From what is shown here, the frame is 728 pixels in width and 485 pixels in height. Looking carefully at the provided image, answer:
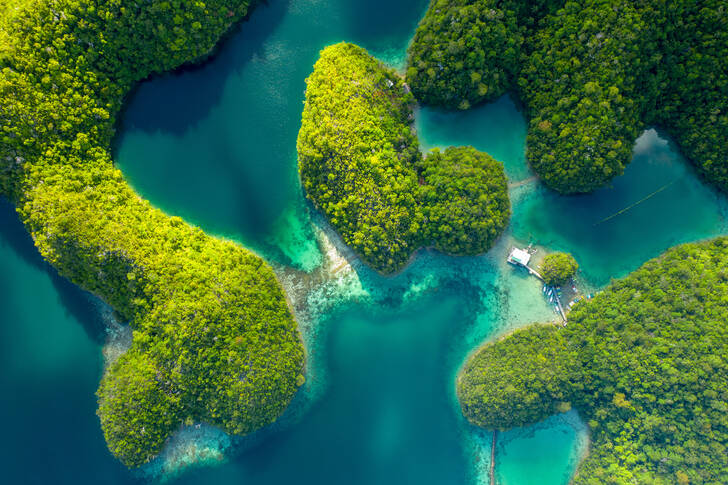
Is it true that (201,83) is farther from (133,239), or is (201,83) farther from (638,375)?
(638,375)

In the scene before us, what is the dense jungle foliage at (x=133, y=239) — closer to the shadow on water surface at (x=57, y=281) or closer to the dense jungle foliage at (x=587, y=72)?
the shadow on water surface at (x=57, y=281)

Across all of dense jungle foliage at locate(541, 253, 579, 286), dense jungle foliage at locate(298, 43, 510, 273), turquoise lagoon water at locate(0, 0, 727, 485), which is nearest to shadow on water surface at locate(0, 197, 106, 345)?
turquoise lagoon water at locate(0, 0, 727, 485)

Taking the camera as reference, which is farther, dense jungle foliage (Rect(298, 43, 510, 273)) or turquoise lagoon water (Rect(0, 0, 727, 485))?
turquoise lagoon water (Rect(0, 0, 727, 485))

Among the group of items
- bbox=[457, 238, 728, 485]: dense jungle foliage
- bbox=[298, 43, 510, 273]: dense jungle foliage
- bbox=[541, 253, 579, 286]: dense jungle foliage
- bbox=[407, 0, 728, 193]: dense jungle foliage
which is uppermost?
bbox=[407, 0, 728, 193]: dense jungle foliage

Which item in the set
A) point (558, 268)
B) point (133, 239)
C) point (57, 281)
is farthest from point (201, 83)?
point (558, 268)

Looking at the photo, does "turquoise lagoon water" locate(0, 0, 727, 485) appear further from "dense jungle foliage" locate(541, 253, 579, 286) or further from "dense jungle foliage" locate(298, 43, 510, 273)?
"dense jungle foliage" locate(298, 43, 510, 273)

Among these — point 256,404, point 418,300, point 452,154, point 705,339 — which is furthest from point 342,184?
point 705,339

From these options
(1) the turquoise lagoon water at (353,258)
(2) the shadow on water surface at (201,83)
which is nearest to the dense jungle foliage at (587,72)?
(1) the turquoise lagoon water at (353,258)
